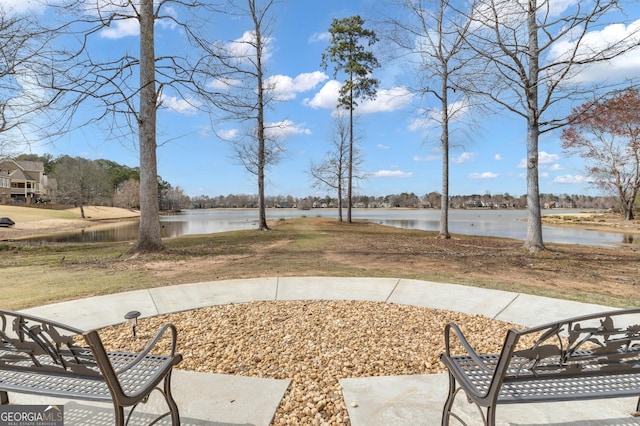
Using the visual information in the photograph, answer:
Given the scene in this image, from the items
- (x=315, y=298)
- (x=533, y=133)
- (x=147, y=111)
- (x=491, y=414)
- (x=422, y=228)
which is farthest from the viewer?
(x=422, y=228)

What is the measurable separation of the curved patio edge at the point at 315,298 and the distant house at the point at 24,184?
69082 millimetres

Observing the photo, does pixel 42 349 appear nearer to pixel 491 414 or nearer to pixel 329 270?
pixel 491 414

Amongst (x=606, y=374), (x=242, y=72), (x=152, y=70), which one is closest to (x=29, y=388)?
(x=606, y=374)

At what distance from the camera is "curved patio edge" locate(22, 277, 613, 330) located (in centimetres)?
404

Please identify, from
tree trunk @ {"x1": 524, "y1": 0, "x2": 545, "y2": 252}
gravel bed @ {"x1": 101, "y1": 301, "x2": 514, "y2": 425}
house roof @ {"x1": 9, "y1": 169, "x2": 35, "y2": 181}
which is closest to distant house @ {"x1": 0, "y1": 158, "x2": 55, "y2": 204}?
house roof @ {"x1": 9, "y1": 169, "x2": 35, "y2": 181}

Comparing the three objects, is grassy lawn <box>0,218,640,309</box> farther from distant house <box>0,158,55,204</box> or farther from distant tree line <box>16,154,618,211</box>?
distant house <box>0,158,55,204</box>

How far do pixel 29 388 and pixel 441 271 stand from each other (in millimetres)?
6546

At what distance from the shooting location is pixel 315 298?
4.79 metres

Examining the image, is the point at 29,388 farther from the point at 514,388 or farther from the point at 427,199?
the point at 427,199

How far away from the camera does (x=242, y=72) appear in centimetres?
827

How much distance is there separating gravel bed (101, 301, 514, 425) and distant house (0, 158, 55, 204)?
2783 inches

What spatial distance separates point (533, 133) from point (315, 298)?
7983mm

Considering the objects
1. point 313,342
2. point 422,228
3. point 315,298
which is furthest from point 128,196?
point 313,342

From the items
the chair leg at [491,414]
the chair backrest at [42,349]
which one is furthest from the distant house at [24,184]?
the chair leg at [491,414]
